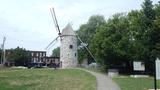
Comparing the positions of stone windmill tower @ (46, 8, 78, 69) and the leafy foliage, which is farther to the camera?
stone windmill tower @ (46, 8, 78, 69)

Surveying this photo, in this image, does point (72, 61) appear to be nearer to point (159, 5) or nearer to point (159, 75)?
point (159, 5)

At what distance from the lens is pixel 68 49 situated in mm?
93625

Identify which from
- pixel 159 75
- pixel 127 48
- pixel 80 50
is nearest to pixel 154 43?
pixel 127 48

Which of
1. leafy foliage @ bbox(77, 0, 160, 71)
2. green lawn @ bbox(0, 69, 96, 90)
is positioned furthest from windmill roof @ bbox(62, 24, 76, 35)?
green lawn @ bbox(0, 69, 96, 90)

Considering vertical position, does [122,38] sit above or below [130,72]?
above

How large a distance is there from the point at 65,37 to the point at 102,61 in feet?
104

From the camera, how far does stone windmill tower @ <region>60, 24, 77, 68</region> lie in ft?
306

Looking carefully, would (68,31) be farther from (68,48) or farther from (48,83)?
(48,83)

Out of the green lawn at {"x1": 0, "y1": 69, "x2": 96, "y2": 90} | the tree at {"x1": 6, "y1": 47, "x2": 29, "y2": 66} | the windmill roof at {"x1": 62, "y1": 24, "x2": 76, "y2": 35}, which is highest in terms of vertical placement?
the windmill roof at {"x1": 62, "y1": 24, "x2": 76, "y2": 35}

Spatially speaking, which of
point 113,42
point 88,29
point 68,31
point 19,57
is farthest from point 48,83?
point 19,57

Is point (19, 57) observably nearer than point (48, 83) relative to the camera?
No

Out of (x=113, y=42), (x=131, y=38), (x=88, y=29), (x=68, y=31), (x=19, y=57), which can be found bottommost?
(x=19, y=57)

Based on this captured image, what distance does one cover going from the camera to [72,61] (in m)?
93.6

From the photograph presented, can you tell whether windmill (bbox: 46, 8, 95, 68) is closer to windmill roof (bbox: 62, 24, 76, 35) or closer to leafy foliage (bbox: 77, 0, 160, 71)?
windmill roof (bbox: 62, 24, 76, 35)
